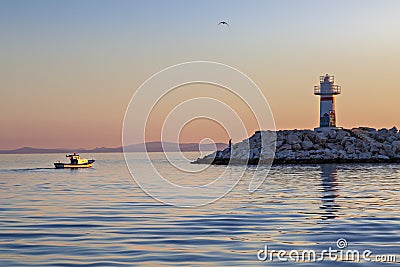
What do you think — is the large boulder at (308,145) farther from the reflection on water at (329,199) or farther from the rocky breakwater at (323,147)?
the reflection on water at (329,199)

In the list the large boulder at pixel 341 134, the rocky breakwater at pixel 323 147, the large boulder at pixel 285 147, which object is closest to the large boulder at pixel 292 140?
the rocky breakwater at pixel 323 147

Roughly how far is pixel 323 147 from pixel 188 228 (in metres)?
59.2

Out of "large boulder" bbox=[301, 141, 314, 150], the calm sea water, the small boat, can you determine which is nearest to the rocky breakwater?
"large boulder" bbox=[301, 141, 314, 150]

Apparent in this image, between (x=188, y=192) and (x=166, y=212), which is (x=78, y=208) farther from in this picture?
(x=188, y=192)

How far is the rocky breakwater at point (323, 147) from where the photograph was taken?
75.8 meters

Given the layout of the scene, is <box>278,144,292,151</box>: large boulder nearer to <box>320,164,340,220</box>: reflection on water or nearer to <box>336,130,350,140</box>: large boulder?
<box>336,130,350,140</box>: large boulder

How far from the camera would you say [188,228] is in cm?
2008

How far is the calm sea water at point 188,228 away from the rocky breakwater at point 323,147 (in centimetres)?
4329

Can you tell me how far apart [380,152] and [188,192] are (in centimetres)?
4677

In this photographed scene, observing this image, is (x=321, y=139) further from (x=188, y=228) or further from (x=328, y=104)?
(x=188, y=228)

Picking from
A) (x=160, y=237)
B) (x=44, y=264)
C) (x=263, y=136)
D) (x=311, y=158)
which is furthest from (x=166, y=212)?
(x=263, y=136)

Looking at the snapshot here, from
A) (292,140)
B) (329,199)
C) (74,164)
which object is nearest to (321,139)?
(292,140)

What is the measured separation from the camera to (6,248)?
16562 millimetres

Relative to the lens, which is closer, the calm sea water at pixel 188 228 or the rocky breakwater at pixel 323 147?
the calm sea water at pixel 188 228
